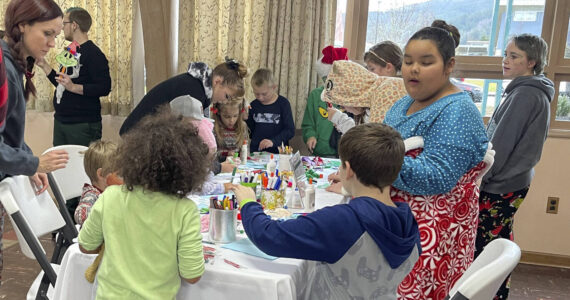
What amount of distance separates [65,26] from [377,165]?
9.85 feet

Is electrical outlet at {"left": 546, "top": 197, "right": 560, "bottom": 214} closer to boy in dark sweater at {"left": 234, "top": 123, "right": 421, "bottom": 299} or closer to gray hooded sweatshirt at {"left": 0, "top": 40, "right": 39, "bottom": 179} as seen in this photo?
boy in dark sweater at {"left": 234, "top": 123, "right": 421, "bottom": 299}

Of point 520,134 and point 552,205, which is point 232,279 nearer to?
point 520,134

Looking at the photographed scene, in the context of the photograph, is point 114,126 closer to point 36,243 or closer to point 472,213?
point 36,243

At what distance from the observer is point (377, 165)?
1.26 metres

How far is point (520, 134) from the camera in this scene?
8.16 ft

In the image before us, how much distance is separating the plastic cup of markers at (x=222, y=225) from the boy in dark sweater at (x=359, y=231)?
0.78 ft

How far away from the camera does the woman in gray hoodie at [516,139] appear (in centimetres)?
248

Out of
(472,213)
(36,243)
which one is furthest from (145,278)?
(472,213)

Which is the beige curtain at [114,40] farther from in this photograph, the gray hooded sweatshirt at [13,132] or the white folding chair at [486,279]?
the white folding chair at [486,279]

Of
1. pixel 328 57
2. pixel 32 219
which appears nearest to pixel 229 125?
pixel 328 57

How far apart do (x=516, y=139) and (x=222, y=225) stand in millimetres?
1725

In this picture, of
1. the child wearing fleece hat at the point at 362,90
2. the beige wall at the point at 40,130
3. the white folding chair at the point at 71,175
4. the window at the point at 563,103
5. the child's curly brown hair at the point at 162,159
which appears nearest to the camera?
the child's curly brown hair at the point at 162,159

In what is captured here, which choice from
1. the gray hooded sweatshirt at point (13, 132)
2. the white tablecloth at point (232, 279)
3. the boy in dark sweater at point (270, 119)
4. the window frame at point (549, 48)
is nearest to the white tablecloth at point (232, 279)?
the white tablecloth at point (232, 279)

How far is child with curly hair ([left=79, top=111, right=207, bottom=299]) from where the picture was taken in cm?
130
